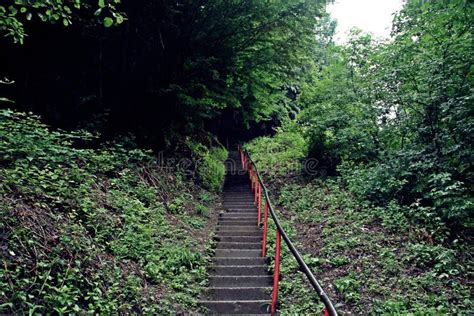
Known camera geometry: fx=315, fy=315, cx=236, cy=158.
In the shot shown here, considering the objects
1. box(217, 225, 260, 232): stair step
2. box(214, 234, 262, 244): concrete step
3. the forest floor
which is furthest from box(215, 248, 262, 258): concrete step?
box(217, 225, 260, 232): stair step

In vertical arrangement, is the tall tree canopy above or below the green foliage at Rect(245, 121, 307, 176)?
above

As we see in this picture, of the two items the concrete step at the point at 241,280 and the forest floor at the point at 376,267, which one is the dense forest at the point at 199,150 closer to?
the forest floor at the point at 376,267

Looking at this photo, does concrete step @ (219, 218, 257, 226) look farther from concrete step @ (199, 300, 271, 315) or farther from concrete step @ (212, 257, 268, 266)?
concrete step @ (199, 300, 271, 315)

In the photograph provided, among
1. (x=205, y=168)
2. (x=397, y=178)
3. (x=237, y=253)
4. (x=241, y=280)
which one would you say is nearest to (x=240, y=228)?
(x=237, y=253)

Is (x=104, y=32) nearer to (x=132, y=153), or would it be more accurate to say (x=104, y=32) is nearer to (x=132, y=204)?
(x=132, y=153)

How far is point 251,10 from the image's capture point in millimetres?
6410

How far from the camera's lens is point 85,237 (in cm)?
382

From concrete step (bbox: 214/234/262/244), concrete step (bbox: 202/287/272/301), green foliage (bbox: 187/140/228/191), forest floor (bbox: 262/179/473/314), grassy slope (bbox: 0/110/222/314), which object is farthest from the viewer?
green foliage (bbox: 187/140/228/191)

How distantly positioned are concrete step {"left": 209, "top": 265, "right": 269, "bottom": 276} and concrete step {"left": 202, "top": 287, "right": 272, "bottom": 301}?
Answer: 0.55 metres

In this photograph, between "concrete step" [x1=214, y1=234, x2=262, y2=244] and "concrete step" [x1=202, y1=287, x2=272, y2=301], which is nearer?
"concrete step" [x1=202, y1=287, x2=272, y2=301]

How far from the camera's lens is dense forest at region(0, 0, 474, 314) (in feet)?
12.2

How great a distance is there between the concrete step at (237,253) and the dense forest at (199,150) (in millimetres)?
412

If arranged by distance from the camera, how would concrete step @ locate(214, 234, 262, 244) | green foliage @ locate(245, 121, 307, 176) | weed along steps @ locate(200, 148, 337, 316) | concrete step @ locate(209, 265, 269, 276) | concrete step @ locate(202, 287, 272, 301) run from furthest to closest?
1. green foliage @ locate(245, 121, 307, 176)
2. concrete step @ locate(214, 234, 262, 244)
3. concrete step @ locate(209, 265, 269, 276)
4. concrete step @ locate(202, 287, 272, 301)
5. weed along steps @ locate(200, 148, 337, 316)

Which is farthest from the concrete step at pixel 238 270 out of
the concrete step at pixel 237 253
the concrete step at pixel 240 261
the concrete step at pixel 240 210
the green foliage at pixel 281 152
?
the green foliage at pixel 281 152
